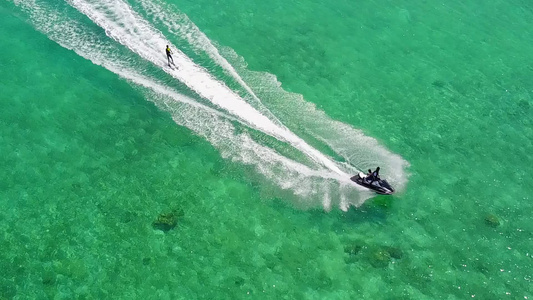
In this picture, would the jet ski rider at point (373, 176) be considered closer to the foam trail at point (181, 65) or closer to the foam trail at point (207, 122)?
the foam trail at point (207, 122)

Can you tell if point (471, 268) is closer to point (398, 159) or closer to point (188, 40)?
point (398, 159)

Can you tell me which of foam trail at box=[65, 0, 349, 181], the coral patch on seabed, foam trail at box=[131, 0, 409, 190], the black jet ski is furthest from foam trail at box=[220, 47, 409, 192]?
the coral patch on seabed

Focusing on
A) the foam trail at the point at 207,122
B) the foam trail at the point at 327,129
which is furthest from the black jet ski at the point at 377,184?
the foam trail at the point at 327,129

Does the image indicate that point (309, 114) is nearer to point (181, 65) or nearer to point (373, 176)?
point (373, 176)

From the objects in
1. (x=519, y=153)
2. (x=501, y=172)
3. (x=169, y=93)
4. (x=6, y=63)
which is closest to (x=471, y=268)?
(x=501, y=172)

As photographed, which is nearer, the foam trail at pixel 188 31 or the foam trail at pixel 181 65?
the foam trail at pixel 181 65

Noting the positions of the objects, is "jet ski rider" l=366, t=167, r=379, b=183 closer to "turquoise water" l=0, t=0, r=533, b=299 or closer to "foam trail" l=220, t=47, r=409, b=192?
"turquoise water" l=0, t=0, r=533, b=299
